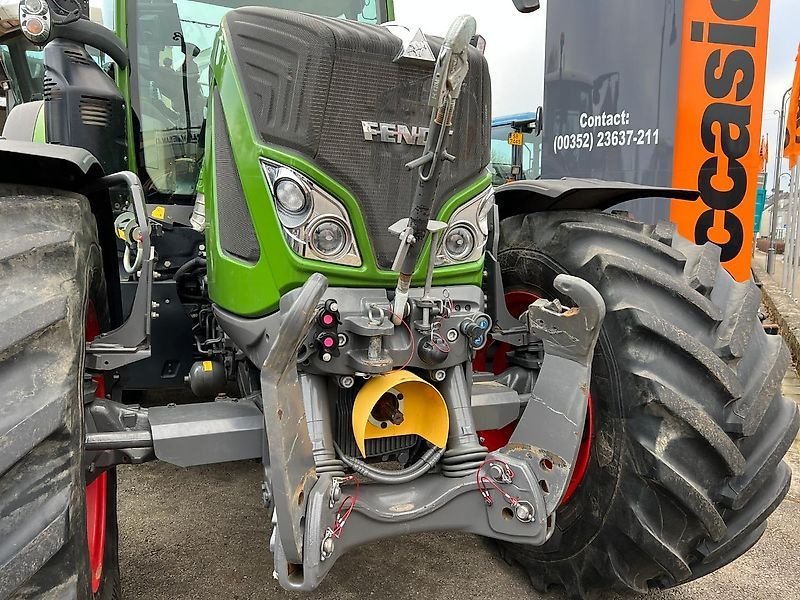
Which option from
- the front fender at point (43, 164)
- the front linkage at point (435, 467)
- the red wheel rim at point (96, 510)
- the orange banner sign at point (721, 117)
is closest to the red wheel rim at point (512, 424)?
the front linkage at point (435, 467)

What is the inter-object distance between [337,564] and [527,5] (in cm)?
212

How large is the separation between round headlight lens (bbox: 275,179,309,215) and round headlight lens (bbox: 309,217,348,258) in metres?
0.07

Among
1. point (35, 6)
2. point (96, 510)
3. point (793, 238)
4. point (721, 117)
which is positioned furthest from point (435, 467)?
point (793, 238)

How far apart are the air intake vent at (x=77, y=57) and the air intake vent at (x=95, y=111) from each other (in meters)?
0.13

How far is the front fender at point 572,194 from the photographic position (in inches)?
96.7

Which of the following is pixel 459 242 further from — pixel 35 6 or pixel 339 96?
pixel 35 6

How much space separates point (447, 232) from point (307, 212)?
1.43 ft

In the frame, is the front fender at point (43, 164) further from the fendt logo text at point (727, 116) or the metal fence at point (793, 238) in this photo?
the metal fence at point (793, 238)

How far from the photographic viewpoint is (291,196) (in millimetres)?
1904

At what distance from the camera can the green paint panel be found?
6.32ft

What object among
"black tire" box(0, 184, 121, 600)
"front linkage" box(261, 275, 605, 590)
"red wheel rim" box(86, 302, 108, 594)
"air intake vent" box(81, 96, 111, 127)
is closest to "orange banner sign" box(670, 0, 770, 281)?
"front linkage" box(261, 275, 605, 590)

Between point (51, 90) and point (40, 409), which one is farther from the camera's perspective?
point (51, 90)

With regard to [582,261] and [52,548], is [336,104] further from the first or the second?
[52,548]

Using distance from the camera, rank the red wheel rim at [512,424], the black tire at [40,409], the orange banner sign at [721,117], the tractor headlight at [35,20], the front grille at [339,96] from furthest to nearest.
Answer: the orange banner sign at [721,117], the red wheel rim at [512,424], the tractor headlight at [35,20], the front grille at [339,96], the black tire at [40,409]
